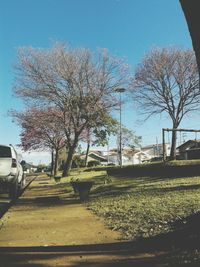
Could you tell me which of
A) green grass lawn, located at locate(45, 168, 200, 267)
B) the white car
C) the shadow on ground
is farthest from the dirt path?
the white car

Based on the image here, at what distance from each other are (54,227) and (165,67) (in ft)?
116

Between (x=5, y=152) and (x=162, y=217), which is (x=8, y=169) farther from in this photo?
(x=162, y=217)

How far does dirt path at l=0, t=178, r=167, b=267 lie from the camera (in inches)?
248

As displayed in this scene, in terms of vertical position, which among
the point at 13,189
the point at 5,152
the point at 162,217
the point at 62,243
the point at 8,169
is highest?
the point at 5,152

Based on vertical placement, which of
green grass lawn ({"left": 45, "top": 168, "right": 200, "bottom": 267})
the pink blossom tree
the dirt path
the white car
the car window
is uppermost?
the pink blossom tree

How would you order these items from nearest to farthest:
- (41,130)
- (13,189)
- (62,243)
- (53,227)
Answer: (62,243) → (53,227) → (13,189) → (41,130)

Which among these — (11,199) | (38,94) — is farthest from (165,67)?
(11,199)

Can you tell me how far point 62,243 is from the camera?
761 centimetres

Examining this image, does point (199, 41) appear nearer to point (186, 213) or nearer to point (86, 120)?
point (186, 213)

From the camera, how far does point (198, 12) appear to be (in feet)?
19.7

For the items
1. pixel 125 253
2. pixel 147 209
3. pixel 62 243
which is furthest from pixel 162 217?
pixel 125 253

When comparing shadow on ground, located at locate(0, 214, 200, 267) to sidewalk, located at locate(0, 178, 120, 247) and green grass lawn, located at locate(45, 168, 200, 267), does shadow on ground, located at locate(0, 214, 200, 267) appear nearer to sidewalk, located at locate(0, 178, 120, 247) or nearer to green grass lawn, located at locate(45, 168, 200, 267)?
green grass lawn, located at locate(45, 168, 200, 267)

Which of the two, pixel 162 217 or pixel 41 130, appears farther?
pixel 41 130

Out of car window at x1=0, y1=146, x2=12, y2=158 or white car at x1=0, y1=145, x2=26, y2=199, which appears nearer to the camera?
white car at x1=0, y1=145, x2=26, y2=199
